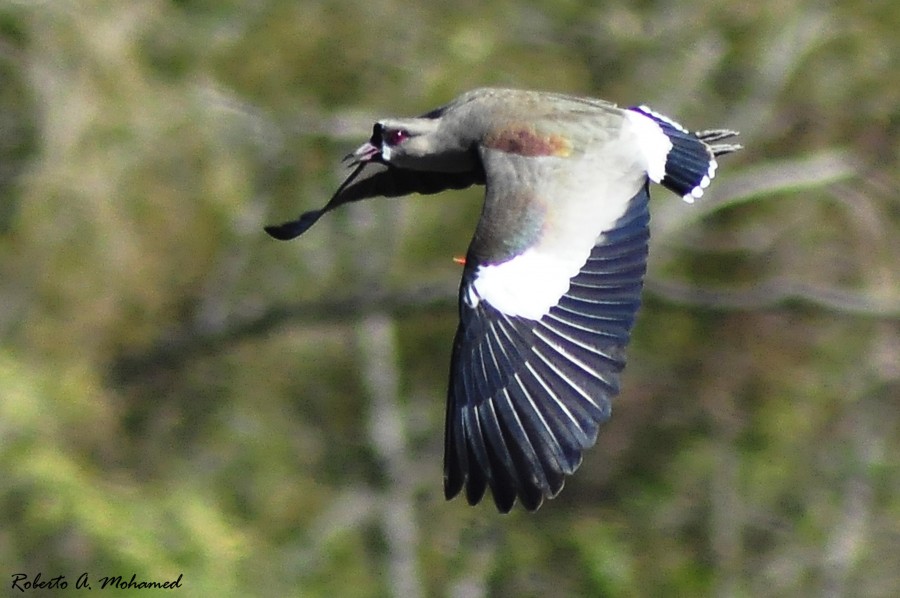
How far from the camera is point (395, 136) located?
7438 mm

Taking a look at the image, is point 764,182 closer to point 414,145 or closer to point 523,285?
point 414,145

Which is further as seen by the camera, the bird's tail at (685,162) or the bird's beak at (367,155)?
the bird's beak at (367,155)

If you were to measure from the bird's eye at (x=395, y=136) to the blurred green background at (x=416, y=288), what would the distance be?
6.79m

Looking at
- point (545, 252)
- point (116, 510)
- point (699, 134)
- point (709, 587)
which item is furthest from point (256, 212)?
point (545, 252)

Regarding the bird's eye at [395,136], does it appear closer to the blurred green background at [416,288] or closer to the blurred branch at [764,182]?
the blurred green background at [416,288]

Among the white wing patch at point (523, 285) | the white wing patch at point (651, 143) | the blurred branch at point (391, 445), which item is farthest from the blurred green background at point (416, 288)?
the white wing patch at point (523, 285)

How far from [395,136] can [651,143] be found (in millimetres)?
996

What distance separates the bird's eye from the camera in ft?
24.3

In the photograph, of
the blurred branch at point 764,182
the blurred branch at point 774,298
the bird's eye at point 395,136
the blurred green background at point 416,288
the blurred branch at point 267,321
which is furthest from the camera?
the blurred branch at point 267,321

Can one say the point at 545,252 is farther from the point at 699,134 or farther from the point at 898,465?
the point at 898,465

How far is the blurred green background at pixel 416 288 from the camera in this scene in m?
14.4

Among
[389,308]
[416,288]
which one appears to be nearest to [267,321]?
[389,308]

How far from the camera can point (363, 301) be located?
48.7ft

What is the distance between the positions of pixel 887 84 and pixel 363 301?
4.54m
